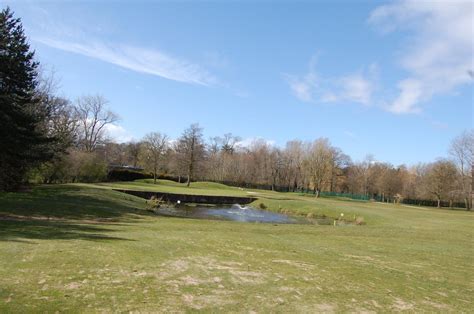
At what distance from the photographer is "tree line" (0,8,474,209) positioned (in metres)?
23.5

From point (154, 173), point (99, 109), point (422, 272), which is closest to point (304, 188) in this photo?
point (154, 173)

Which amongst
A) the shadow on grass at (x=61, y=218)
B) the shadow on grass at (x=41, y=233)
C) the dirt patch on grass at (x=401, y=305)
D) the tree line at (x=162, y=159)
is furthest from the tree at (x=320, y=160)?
the dirt patch on grass at (x=401, y=305)

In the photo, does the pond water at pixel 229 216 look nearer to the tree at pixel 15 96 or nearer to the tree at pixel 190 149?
the tree at pixel 15 96

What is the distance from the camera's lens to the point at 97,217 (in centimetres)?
2073

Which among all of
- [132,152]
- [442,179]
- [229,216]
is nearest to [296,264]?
[229,216]

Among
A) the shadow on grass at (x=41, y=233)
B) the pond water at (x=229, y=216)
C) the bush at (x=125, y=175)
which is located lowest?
the pond water at (x=229, y=216)

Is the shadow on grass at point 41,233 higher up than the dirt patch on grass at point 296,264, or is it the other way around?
the shadow on grass at point 41,233

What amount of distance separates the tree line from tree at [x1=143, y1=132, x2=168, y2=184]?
222 millimetres

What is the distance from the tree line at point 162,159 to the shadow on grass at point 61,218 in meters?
3.84

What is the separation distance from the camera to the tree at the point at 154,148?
8169cm

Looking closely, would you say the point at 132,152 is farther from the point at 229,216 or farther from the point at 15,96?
the point at 15,96

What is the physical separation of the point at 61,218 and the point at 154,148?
6588 centimetres

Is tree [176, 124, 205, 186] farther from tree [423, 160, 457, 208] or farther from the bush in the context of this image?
tree [423, 160, 457, 208]

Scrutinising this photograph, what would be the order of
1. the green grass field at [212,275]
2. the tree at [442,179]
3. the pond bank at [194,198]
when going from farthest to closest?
the tree at [442,179], the pond bank at [194,198], the green grass field at [212,275]
